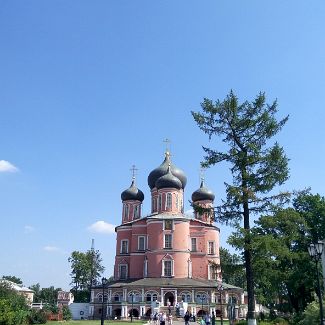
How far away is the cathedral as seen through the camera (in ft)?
148

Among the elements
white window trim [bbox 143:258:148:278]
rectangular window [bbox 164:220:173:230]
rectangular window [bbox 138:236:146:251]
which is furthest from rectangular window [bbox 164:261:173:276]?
rectangular window [bbox 138:236:146:251]

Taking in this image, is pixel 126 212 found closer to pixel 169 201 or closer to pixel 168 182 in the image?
pixel 169 201

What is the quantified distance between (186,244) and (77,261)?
26784 millimetres

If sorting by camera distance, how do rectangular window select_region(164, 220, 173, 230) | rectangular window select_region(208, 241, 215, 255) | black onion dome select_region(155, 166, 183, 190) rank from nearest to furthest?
rectangular window select_region(164, 220, 173, 230) < black onion dome select_region(155, 166, 183, 190) < rectangular window select_region(208, 241, 215, 255)

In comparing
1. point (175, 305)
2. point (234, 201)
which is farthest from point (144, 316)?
point (234, 201)

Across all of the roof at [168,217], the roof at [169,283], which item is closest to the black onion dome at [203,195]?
the roof at [168,217]

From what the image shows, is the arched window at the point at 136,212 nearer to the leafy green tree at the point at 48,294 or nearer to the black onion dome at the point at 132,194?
the black onion dome at the point at 132,194

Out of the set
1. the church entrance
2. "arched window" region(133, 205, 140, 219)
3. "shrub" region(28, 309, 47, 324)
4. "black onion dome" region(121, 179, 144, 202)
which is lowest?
"shrub" region(28, 309, 47, 324)

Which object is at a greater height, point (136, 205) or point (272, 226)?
point (136, 205)

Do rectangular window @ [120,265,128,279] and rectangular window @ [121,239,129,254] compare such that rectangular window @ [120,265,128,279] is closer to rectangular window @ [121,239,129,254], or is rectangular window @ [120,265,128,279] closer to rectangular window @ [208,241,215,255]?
rectangular window @ [121,239,129,254]

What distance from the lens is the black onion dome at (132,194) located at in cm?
5900

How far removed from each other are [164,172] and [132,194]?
5753 millimetres

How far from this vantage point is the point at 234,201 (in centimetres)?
2206

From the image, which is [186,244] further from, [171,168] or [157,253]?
[171,168]
